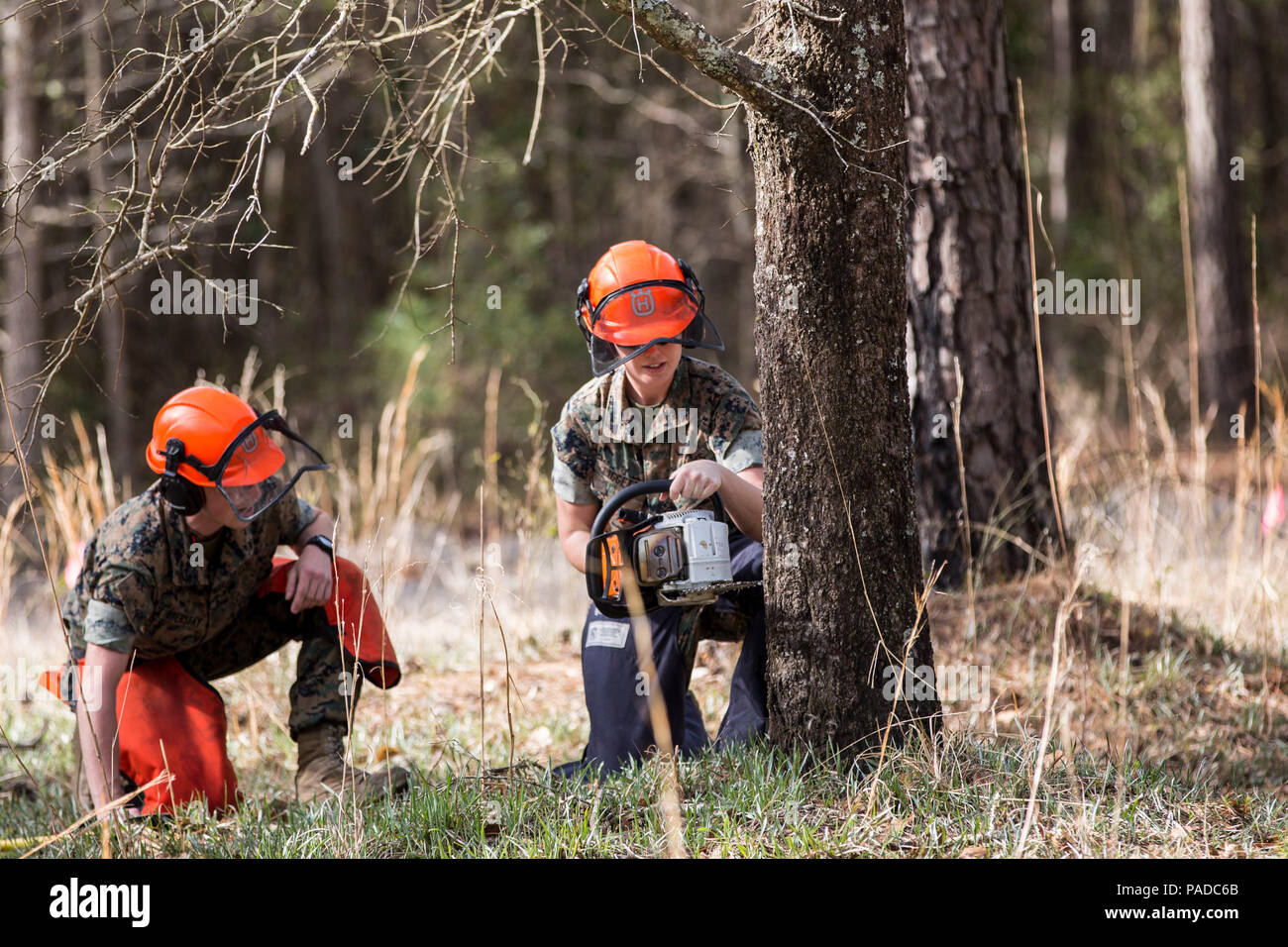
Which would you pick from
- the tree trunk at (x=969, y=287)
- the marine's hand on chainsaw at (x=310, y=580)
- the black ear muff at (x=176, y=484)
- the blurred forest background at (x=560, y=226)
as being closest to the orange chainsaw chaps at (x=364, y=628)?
the marine's hand on chainsaw at (x=310, y=580)

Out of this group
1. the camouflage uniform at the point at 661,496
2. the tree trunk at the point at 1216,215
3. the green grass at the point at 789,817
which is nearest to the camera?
the green grass at the point at 789,817

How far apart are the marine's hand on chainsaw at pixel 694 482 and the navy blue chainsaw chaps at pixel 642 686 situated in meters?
0.41

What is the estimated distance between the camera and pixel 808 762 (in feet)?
9.75

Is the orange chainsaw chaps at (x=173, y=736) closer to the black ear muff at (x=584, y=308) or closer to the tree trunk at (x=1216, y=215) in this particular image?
the black ear muff at (x=584, y=308)

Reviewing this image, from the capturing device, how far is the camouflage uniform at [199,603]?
3.30 metres

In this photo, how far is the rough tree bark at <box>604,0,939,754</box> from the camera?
284 cm

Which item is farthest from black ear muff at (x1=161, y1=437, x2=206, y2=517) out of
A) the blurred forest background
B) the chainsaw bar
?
the blurred forest background

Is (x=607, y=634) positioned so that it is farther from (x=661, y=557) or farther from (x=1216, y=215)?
(x=1216, y=215)

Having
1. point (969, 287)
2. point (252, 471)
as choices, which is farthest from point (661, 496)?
point (969, 287)

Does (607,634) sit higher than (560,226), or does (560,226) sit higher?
(560,226)

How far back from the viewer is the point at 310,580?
140 inches

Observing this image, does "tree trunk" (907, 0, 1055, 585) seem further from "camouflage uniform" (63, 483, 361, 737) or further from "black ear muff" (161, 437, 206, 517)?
"black ear muff" (161, 437, 206, 517)

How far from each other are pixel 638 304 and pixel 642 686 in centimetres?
112
